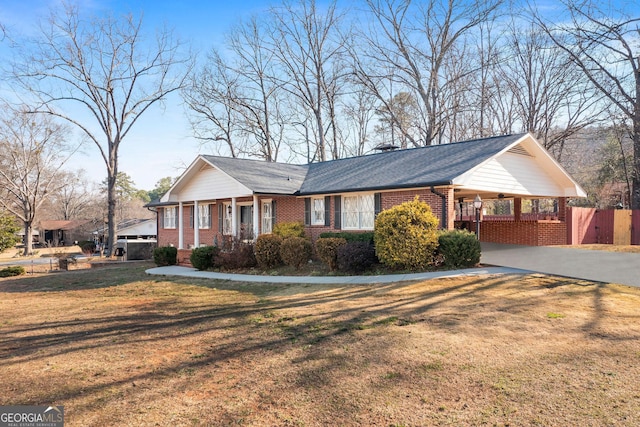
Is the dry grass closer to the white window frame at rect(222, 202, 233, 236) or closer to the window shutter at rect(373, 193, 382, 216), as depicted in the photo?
the window shutter at rect(373, 193, 382, 216)

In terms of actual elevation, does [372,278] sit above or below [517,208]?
below

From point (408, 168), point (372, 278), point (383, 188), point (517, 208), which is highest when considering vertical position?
point (408, 168)

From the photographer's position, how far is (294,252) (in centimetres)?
1541

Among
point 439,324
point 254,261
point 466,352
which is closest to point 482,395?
point 466,352

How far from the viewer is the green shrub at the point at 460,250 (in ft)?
40.8

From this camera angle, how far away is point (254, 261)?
16672 millimetres

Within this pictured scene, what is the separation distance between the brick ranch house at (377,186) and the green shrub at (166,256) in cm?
55

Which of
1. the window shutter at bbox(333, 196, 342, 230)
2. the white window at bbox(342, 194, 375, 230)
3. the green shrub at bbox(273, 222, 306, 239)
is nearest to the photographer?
the white window at bbox(342, 194, 375, 230)

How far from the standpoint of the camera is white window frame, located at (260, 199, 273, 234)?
Answer: 1996 cm

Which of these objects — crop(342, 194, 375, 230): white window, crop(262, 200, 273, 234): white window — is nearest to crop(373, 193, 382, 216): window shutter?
crop(342, 194, 375, 230): white window

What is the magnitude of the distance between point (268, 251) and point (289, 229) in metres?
2.14

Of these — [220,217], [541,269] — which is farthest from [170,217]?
[541,269]

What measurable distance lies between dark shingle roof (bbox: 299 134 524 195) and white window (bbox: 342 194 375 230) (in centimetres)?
59

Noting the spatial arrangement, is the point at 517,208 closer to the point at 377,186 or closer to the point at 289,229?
the point at 377,186
